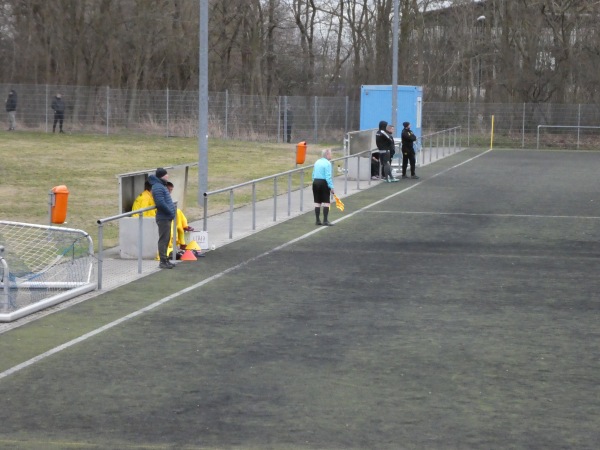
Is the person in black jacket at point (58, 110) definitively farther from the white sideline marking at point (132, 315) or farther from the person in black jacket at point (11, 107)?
the white sideline marking at point (132, 315)

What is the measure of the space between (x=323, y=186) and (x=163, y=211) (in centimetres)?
553

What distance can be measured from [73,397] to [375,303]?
536 centimetres

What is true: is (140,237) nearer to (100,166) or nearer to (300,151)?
(300,151)

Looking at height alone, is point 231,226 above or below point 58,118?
below

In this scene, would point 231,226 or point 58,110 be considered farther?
point 58,110

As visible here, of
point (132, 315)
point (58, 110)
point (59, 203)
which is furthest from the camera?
point (58, 110)

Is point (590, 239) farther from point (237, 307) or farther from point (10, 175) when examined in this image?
point (10, 175)

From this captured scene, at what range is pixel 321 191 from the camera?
21500 mm

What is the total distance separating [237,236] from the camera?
20547 mm


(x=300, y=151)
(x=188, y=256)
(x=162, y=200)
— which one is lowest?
(x=188, y=256)

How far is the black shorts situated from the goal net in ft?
17.9

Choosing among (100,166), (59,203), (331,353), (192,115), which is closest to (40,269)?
(59,203)

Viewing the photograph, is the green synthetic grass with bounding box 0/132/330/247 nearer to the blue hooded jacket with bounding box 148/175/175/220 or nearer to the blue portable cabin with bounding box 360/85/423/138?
the blue portable cabin with bounding box 360/85/423/138

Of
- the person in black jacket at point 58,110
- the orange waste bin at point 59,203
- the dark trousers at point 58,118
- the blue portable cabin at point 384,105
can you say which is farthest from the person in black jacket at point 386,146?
the dark trousers at point 58,118
